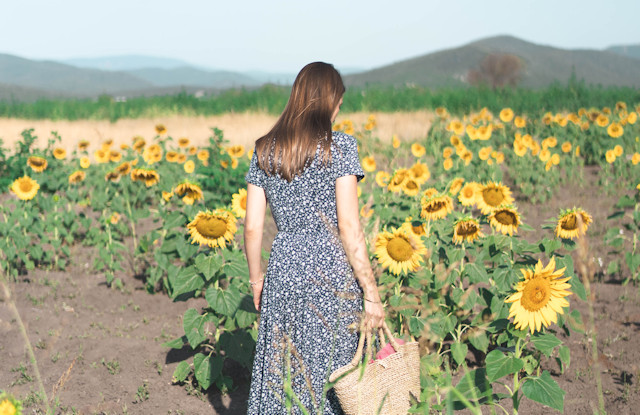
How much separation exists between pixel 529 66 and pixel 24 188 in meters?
109

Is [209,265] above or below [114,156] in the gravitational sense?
below

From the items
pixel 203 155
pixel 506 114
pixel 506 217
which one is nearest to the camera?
pixel 506 217

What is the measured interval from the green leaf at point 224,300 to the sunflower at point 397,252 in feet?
2.65

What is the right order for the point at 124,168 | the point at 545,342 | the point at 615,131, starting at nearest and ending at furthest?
1. the point at 545,342
2. the point at 124,168
3. the point at 615,131

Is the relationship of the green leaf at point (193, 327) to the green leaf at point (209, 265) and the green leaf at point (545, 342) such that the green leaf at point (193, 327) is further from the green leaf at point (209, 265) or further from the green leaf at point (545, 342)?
the green leaf at point (545, 342)

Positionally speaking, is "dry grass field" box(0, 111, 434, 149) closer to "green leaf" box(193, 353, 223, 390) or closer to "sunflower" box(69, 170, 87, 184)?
"sunflower" box(69, 170, 87, 184)

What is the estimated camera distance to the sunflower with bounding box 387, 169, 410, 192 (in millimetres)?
4825

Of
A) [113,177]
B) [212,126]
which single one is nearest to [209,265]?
[113,177]

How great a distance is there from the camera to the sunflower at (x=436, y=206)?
3.87 metres

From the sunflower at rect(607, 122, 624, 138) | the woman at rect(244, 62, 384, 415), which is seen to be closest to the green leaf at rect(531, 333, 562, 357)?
the woman at rect(244, 62, 384, 415)

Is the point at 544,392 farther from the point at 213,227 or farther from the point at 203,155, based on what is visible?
the point at 203,155

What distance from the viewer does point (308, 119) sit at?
244 centimetres

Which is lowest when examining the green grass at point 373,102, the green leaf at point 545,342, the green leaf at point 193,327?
the green leaf at point 193,327

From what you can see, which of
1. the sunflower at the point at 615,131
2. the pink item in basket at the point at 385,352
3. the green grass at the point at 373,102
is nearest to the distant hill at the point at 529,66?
the green grass at the point at 373,102
